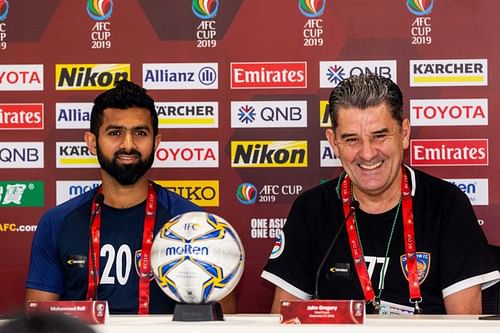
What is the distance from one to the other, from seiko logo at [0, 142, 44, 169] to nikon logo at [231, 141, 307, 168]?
0.84 metres

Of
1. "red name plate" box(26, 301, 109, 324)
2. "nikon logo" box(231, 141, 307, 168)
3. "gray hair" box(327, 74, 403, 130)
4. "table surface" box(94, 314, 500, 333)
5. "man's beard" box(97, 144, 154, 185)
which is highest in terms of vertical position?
"gray hair" box(327, 74, 403, 130)

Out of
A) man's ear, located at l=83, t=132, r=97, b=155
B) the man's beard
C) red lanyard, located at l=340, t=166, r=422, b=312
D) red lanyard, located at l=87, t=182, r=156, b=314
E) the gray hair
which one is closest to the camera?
red lanyard, located at l=340, t=166, r=422, b=312

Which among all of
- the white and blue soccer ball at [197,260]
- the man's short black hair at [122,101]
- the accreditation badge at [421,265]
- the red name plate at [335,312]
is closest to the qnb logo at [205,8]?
the man's short black hair at [122,101]

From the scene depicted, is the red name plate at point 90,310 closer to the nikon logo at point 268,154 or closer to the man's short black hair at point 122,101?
the man's short black hair at point 122,101

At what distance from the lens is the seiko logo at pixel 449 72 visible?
3.46m

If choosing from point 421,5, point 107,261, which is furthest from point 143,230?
point 421,5

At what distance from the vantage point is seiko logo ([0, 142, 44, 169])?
3.60 meters

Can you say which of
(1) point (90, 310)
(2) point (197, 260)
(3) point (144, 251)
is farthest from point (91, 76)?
(2) point (197, 260)

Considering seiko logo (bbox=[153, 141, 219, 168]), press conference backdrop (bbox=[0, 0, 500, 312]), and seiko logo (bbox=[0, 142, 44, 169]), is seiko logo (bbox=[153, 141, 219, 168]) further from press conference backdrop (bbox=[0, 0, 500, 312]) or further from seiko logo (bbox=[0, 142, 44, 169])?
seiko logo (bbox=[0, 142, 44, 169])

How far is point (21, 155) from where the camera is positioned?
3.60 metres

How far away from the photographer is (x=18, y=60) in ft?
11.8

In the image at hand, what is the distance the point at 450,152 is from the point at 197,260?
2007mm

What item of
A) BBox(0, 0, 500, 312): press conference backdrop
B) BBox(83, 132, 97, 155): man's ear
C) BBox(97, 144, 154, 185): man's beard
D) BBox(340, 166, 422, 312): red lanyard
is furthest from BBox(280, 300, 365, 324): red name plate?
BBox(0, 0, 500, 312): press conference backdrop

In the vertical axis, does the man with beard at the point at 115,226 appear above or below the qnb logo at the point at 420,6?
below
